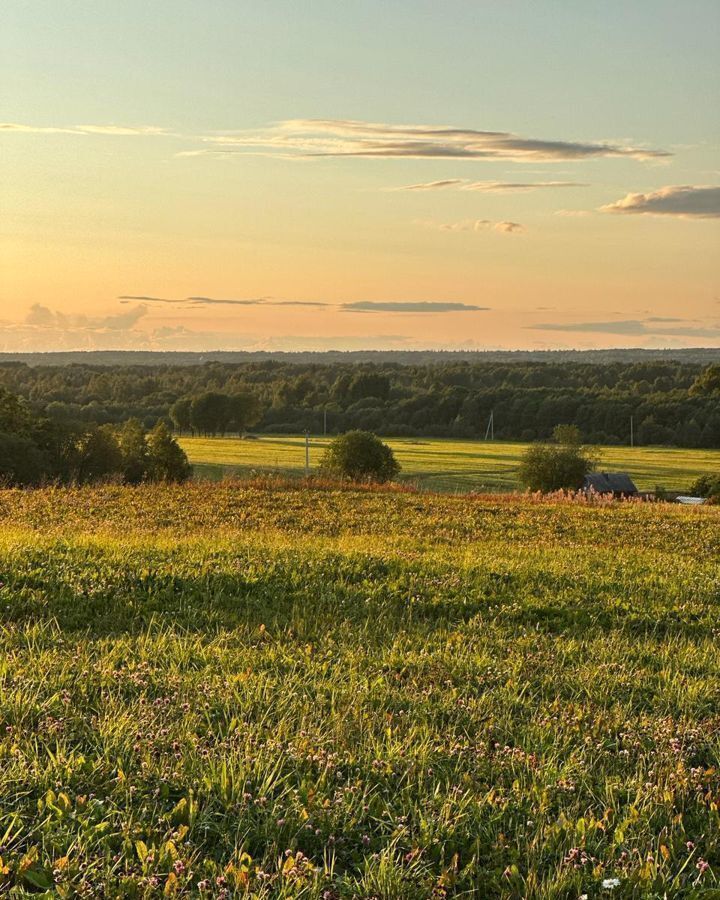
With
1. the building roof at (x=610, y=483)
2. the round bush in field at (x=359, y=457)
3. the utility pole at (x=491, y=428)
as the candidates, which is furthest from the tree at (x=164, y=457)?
the utility pole at (x=491, y=428)

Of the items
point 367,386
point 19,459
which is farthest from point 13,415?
point 367,386

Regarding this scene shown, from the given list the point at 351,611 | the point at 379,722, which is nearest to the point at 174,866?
the point at 379,722

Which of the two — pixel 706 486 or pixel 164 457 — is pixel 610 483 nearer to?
pixel 706 486

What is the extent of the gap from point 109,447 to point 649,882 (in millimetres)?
55087

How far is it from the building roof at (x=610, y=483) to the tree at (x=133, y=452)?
3059cm

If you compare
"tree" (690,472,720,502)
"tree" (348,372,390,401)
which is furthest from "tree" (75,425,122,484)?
"tree" (348,372,390,401)

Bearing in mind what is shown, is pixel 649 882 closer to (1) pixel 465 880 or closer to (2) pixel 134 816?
(1) pixel 465 880

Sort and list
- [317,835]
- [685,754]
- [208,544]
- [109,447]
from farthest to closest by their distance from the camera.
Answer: [109,447] → [208,544] → [685,754] → [317,835]

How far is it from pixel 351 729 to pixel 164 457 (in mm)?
57433

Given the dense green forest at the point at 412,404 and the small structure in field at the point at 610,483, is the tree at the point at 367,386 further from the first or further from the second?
the small structure in field at the point at 610,483

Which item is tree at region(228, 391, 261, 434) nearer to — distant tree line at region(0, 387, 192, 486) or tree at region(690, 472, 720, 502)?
distant tree line at region(0, 387, 192, 486)

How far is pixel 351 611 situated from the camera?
10.3 m

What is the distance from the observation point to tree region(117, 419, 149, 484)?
59.3 m

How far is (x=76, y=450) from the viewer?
5575 cm
